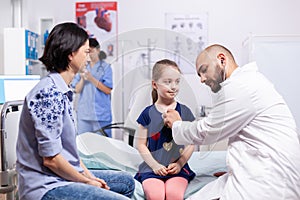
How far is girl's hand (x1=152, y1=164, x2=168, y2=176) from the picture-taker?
1.51 meters

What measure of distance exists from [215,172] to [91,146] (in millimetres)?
594

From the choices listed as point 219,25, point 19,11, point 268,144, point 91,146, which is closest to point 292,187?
point 268,144

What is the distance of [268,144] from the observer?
1371 millimetres

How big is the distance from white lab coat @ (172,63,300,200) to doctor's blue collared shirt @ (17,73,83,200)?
392 mm

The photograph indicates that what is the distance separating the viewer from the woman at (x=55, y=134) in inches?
46.9

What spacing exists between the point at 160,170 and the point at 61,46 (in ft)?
2.00

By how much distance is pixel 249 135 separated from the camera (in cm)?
141

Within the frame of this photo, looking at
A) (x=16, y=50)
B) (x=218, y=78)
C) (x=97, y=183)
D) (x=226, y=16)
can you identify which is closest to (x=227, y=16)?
(x=226, y=16)

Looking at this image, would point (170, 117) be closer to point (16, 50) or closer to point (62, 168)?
point (62, 168)

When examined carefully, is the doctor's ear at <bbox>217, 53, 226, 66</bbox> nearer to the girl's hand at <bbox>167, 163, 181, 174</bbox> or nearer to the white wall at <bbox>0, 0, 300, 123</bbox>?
the girl's hand at <bbox>167, 163, 181, 174</bbox>

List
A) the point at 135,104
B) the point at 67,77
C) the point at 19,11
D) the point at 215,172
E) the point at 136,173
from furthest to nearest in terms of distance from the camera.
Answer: the point at 19,11 < the point at 215,172 < the point at 136,173 < the point at 135,104 < the point at 67,77

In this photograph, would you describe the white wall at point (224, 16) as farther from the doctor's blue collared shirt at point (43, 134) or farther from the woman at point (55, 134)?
the doctor's blue collared shirt at point (43, 134)

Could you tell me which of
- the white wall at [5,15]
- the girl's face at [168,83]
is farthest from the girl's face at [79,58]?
the white wall at [5,15]

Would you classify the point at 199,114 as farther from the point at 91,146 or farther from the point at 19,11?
the point at 19,11
